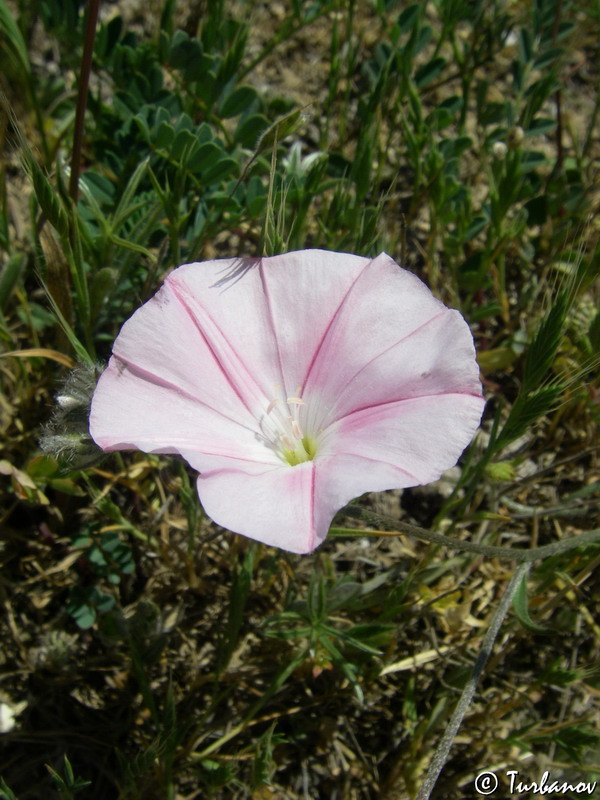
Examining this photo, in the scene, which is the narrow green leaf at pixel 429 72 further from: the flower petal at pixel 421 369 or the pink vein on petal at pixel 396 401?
the pink vein on petal at pixel 396 401

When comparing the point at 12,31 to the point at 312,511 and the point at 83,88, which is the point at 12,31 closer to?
the point at 83,88

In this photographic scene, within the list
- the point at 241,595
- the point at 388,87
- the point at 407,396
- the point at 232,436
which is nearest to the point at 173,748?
the point at 241,595

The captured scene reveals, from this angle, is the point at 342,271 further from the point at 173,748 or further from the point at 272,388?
the point at 173,748

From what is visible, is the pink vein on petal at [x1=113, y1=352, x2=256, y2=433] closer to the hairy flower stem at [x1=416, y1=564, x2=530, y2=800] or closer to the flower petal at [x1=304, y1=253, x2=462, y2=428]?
the flower petal at [x1=304, y1=253, x2=462, y2=428]

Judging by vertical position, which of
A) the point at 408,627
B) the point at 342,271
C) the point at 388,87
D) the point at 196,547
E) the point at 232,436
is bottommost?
the point at 408,627

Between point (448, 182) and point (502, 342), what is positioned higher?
point (448, 182)

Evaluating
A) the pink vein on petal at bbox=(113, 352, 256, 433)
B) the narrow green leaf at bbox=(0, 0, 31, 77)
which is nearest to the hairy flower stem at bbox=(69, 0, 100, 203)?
the narrow green leaf at bbox=(0, 0, 31, 77)
